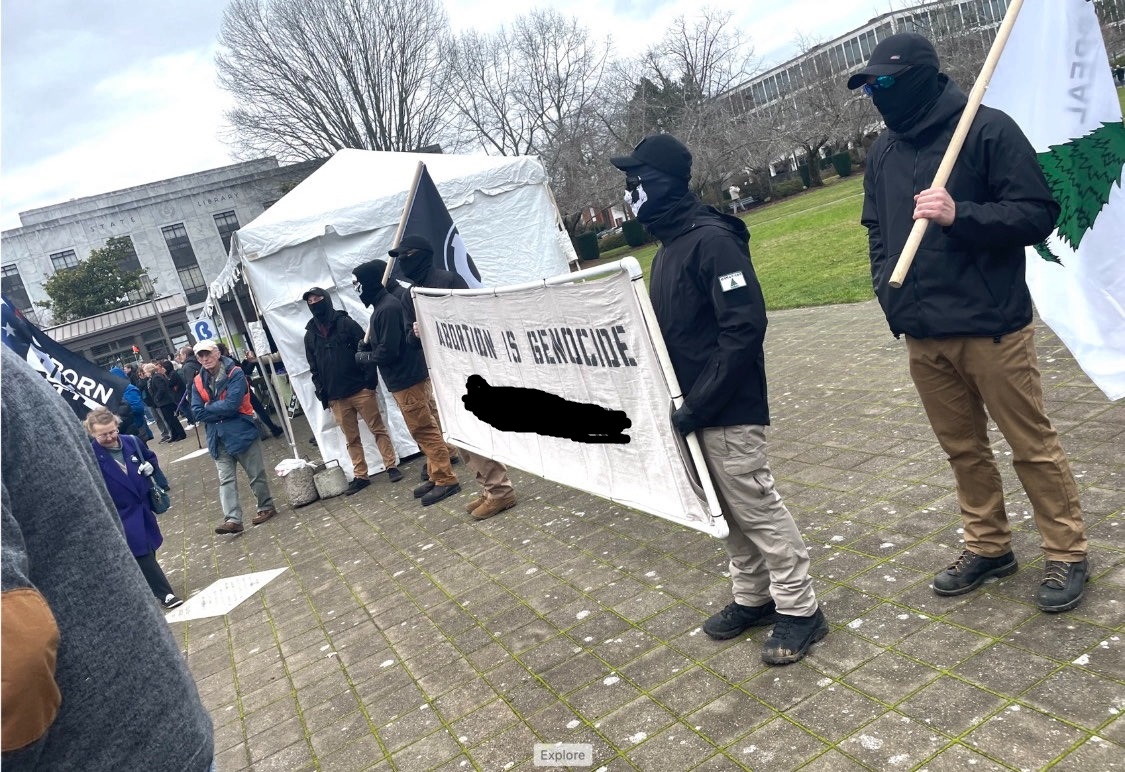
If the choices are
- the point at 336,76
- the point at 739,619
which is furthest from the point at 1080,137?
the point at 336,76

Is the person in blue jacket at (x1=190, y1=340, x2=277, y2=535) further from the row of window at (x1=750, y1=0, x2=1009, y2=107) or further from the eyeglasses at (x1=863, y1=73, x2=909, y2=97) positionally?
the row of window at (x1=750, y1=0, x2=1009, y2=107)

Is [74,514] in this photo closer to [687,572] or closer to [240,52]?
[687,572]

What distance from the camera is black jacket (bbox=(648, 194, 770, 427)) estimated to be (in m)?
3.52

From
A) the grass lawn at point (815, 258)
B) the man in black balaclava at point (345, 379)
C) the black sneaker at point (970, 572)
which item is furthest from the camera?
the grass lawn at point (815, 258)

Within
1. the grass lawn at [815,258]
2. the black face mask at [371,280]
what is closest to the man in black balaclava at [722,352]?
the black face mask at [371,280]

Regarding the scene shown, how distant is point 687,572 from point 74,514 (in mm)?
3774

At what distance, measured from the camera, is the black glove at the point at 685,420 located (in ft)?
12.0

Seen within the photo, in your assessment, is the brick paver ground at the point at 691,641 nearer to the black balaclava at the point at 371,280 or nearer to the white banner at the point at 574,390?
the white banner at the point at 574,390

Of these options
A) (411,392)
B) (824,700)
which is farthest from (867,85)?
(411,392)

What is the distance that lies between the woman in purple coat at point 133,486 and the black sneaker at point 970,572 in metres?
5.43

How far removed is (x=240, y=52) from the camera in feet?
132

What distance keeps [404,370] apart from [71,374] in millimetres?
4693

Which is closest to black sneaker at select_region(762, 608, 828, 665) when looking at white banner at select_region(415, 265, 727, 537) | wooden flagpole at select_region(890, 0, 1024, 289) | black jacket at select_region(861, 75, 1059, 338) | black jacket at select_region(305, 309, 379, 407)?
white banner at select_region(415, 265, 727, 537)

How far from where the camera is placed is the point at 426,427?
8312 mm
